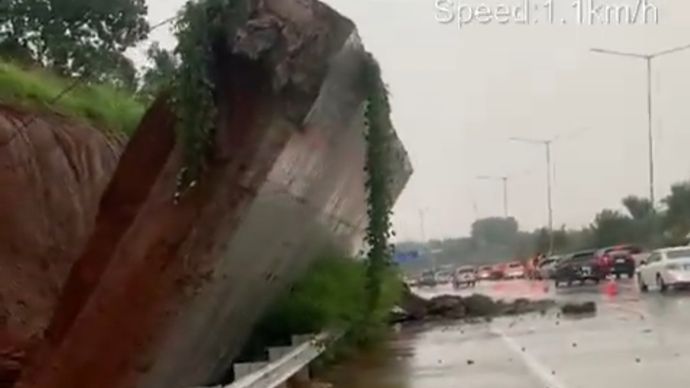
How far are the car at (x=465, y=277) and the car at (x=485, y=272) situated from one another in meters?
0.13

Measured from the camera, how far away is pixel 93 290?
22.5 feet

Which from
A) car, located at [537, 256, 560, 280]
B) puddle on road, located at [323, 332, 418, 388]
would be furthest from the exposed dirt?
car, located at [537, 256, 560, 280]

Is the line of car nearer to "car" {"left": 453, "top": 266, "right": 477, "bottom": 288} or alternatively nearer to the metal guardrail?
"car" {"left": 453, "top": 266, "right": 477, "bottom": 288}

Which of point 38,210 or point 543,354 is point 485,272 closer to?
point 543,354

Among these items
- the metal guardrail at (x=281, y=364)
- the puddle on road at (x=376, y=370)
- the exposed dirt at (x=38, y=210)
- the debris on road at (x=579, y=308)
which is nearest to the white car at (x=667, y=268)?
the debris on road at (x=579, y=308)

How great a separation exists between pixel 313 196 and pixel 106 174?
2068mm

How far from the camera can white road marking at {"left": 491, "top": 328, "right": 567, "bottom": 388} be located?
44.0 feet

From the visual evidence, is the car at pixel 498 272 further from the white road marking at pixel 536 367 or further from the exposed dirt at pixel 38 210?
the exposed dirt at pixel 38 210

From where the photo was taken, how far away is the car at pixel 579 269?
36562 mm

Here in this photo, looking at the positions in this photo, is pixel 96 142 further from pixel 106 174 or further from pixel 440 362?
pixel 440 362

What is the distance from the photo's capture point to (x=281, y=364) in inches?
422

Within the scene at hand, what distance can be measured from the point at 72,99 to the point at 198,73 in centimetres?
560

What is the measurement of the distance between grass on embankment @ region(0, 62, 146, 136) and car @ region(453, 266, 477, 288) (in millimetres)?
12396

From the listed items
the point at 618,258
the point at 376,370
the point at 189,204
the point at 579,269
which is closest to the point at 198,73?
the point at 189,204
